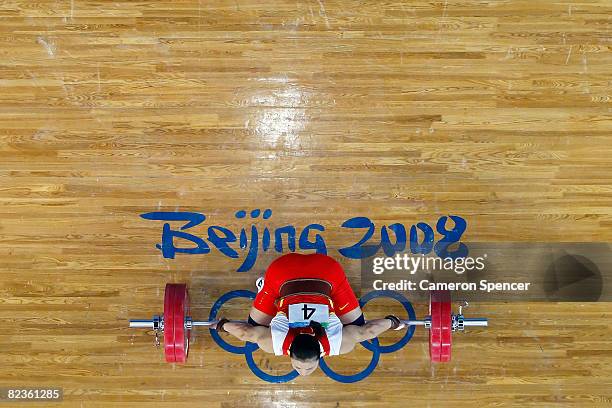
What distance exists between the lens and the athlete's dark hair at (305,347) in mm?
3059

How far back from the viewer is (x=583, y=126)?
4.01 meters

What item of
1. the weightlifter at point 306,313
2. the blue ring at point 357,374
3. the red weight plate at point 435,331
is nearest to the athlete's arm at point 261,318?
the weightlifter at point 306,313

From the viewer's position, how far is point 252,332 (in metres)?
3.55

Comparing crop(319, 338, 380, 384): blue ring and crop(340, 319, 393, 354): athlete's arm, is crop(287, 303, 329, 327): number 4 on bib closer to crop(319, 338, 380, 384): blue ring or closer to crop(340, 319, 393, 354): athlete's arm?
crop(340, 319, 393, 354): athlete's arm

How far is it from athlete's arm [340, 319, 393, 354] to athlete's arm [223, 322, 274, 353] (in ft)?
1.38

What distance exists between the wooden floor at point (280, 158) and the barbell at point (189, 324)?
330 millimetres

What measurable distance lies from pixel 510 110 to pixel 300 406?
2.33m

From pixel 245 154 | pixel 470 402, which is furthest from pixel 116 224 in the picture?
pixel 470 402

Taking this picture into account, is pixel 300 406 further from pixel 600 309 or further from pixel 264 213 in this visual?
pixel 600 309

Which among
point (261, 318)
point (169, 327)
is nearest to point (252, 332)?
point (261, 318)

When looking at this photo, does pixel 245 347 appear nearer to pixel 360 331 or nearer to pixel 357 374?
pixel 357 374

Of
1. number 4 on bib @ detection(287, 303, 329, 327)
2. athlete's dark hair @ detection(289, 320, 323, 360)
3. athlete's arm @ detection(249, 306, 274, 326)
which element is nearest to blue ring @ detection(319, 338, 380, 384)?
athlete's arm @ detection(249, 306, 274, 326)

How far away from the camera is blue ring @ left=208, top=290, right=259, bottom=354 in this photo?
4031 mm

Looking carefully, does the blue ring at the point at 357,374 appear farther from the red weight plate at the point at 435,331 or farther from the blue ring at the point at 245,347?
the red weight plate at the point at 435,331
